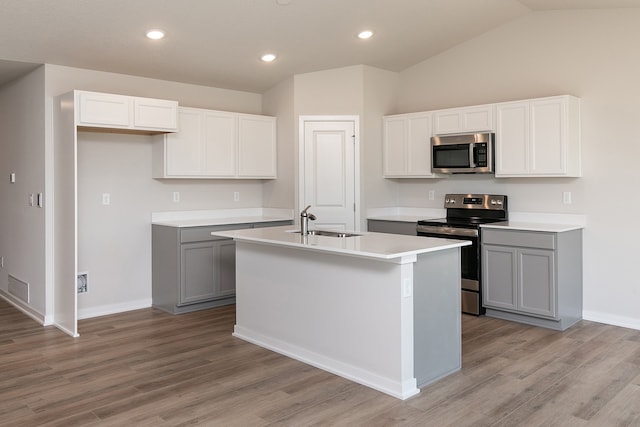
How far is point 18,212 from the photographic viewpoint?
548 centimetres

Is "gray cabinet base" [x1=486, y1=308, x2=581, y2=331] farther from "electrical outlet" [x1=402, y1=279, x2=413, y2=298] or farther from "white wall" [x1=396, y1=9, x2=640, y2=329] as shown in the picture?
"electrical outlet" [x1=402, y1=279, x2=413, y2=298]

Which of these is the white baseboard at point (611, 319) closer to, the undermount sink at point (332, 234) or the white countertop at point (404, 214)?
the white countertop at point (404, 214)

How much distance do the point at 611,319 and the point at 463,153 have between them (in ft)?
6.64

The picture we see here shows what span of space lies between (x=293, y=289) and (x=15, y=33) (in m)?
2.92

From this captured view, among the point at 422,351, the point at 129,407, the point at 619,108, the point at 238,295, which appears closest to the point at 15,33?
the point at 238,295

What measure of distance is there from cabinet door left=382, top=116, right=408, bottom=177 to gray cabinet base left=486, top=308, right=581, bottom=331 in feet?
6.07

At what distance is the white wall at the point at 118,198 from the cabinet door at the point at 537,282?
3.44m

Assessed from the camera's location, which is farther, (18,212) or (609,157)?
(18,212)

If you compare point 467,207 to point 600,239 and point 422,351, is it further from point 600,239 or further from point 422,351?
point 422,351

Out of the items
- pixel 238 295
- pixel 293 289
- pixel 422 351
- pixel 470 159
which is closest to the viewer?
pixel 422 351

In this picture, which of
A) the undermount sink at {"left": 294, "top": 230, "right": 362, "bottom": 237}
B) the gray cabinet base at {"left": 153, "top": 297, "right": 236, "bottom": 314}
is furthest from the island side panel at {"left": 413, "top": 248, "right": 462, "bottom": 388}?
the gray cabinet base at {"left": 153, "top": 297, "right": 236, "bottom": 314}

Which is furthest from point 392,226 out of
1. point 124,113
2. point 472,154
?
point 124,113

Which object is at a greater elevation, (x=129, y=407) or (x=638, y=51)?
(x=638, y=51)

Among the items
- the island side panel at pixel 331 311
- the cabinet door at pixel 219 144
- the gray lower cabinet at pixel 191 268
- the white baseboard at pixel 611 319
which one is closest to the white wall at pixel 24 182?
the gray lower cabinet at pixel 191 268
